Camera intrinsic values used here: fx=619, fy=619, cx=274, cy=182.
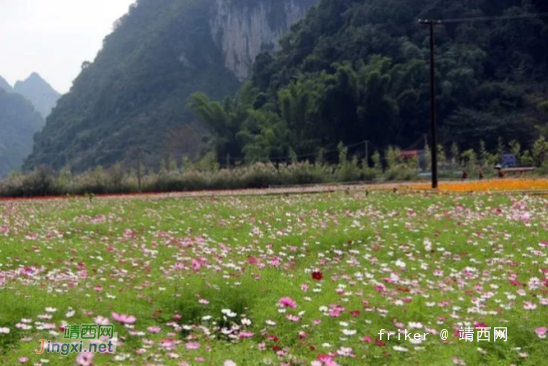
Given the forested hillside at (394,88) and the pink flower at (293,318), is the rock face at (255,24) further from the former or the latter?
the pink flower at (293,318)

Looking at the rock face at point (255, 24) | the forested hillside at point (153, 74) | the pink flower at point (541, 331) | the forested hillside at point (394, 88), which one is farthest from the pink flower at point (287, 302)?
the rock face at point (255, 24)

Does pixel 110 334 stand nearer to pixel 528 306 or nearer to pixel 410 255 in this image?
pixel 528 306

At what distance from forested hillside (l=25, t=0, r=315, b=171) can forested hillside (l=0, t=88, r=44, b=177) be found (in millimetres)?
18063

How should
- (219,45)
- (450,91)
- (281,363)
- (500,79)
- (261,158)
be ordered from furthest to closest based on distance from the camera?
(219,45) → (500,79) → (450,91) → (261,158) → (281,363)

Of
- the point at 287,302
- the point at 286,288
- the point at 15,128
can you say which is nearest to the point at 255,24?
the point at 15,128

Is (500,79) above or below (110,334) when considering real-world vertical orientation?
above

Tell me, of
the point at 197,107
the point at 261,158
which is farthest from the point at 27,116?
the point at 261,158

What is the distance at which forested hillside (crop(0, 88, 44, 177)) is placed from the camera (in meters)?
136

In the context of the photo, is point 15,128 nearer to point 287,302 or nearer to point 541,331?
point 287,302

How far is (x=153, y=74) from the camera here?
12006cm

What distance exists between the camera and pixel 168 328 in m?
5.06

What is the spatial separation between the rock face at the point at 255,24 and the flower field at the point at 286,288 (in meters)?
122

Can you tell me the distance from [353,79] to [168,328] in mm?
44284

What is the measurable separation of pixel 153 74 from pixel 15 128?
178ft
